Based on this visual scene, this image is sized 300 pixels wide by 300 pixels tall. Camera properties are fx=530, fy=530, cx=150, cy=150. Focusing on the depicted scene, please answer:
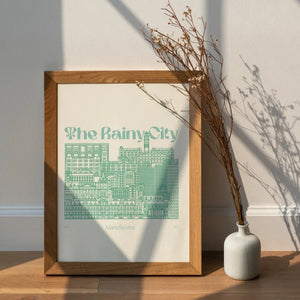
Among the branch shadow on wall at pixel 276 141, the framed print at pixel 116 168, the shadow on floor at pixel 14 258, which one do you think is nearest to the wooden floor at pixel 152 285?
the shadow on floor at pixel 14 258

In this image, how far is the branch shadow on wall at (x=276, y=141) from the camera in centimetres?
225

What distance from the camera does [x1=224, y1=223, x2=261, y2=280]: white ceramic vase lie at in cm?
203

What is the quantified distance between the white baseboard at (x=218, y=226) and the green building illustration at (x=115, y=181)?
251mm

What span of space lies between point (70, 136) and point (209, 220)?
2.32 ft

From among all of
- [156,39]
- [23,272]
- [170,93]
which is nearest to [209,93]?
[170,93]

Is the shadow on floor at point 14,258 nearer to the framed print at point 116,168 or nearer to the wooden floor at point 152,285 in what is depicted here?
the wooden floor at point 152,285

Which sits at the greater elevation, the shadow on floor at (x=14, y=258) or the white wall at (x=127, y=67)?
the white wall at (x=127, y=67)

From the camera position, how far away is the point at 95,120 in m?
2.16

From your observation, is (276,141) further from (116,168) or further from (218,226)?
(116,168)

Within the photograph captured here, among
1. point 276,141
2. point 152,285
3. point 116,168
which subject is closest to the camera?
point 152,285

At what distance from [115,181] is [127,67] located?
1.57 ft

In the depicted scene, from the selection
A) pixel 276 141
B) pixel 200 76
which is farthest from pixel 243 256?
pixel 200 76

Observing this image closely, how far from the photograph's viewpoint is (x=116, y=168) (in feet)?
7.10

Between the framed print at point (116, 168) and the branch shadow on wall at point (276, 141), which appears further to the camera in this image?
the branch shadow on wall at point (276, 141)
